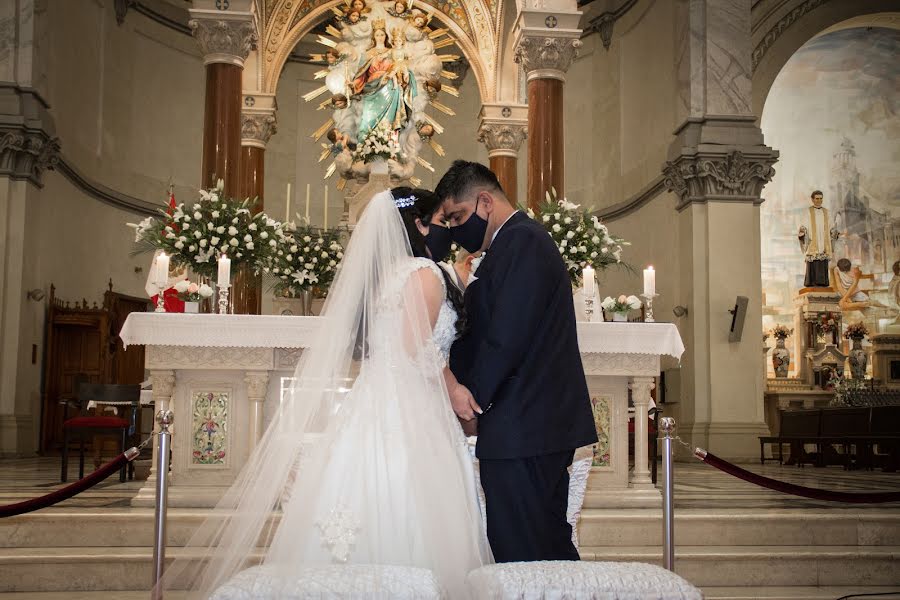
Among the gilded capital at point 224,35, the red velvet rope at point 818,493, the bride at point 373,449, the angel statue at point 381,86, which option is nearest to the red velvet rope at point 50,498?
the bride at point 373,449

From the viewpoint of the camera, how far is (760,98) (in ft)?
53.4

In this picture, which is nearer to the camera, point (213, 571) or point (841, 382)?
point (213, 571)

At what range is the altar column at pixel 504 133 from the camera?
1514cm

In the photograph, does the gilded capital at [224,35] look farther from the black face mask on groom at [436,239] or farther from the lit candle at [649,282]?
the black face mask on groom at [436,239]

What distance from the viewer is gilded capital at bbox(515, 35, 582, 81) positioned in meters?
12.1

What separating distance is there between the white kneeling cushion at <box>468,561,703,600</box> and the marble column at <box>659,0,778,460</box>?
1121 cm

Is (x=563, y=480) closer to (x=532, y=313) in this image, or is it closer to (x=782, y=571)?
(x=532, y=313)

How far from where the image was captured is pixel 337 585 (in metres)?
3.24

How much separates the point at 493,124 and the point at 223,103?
15.9 feet

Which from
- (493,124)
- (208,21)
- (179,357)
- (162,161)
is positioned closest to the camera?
(179,357)

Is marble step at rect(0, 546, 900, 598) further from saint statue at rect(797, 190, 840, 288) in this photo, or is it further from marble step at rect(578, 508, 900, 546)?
saint statue at rect(797, 190, 840, 288)

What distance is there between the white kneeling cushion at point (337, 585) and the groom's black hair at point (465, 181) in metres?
1.67

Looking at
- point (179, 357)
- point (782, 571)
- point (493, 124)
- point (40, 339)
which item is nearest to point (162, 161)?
point (40, 339)

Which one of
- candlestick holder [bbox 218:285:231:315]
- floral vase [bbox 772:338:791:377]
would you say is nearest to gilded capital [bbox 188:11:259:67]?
candlestick holder [bbox 218:285:231:315]
